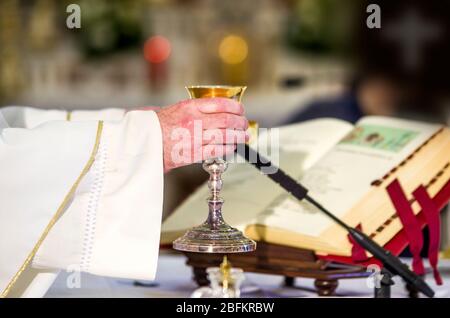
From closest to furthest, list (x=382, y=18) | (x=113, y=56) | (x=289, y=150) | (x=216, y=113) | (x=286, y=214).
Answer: (x=216, y=113) → (x=286, y=214) → (x=289, y=150) → (x=382, y=18) → (x=113, y=56)

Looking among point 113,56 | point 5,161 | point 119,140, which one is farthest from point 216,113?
point 113,56

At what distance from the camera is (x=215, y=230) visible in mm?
1618

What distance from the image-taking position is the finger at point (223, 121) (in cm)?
152

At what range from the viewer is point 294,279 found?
2062 millimetres

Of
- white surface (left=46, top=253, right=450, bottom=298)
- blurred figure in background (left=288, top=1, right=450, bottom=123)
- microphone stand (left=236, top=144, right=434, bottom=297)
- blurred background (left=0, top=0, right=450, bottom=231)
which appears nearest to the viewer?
microphone stand (left=236, top=144, right=434, bottom=297)

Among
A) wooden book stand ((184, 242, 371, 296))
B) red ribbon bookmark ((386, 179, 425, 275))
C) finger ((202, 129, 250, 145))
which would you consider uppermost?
finger ((202, 129, 250, 145))

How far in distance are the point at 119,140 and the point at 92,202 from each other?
0.11 metres

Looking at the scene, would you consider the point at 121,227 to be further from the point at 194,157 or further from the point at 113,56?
the point at 113,56

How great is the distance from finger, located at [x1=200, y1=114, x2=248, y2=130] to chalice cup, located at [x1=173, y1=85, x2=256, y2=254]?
46mm

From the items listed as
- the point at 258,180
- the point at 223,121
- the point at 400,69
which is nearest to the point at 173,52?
the point at 400,69

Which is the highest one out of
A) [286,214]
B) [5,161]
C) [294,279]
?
[5,161]

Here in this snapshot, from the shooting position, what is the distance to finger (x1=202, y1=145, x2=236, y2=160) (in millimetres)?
1531

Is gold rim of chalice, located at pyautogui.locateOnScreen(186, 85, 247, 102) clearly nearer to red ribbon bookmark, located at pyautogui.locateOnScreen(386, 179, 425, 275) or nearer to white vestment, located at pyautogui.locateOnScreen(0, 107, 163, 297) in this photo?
white vestment, located at pyautogui.locateOnScreen(0, 107, 163, 297)

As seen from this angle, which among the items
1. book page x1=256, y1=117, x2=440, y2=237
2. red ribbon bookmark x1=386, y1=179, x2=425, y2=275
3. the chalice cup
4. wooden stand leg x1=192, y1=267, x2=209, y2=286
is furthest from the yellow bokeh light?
the chalice cup
